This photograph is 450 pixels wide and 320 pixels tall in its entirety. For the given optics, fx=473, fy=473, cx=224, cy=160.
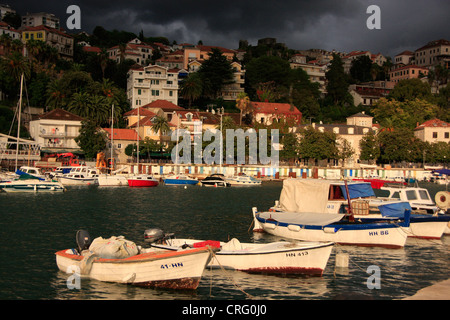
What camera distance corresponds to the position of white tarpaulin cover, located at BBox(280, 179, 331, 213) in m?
31.4

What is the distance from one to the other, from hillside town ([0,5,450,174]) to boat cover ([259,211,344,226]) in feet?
195

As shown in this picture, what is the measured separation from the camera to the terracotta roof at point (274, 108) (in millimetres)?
118750

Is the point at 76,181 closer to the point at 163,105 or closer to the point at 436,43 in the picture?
the point at 163,105

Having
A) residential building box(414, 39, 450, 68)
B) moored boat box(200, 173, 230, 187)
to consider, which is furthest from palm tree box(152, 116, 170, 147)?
residential building box(414, 39, 450, 68)

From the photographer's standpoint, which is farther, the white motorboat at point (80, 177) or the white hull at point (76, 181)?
the white motorboat at point (80, 177)

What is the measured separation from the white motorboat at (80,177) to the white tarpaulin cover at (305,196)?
48193mm

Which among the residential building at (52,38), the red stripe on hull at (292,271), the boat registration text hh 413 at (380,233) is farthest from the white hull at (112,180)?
the residential building at (52,38)

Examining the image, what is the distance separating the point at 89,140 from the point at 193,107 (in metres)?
41.7

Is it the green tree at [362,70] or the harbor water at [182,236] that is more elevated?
the green tree at [362,70]

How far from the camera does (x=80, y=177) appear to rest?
73.5 meters

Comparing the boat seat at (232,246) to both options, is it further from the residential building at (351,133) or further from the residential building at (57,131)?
the residential building at (351,133)

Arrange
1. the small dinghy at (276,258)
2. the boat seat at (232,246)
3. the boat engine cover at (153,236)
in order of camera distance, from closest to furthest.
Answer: the small dinghy at (276,258), the boat engine cover at (153,236), the boat seat at (232,246)

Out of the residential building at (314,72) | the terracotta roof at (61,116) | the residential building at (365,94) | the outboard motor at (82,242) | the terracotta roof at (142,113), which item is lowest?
the outboard motor at (82,242)
